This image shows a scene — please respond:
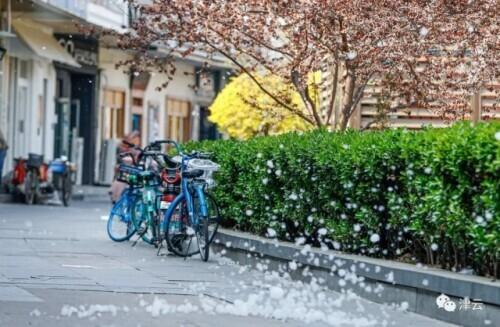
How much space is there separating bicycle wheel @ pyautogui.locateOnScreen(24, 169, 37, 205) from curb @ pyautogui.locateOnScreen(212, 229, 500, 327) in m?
18.1

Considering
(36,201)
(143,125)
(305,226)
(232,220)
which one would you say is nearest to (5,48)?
(36,201)

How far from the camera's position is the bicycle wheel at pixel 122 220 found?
64.0 feet

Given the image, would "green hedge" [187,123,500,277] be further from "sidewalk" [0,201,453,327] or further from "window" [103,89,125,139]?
"window" [103,89,125,139]

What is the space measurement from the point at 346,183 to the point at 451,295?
2.55 metres

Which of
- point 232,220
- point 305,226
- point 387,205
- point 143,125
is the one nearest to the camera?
point 387,205

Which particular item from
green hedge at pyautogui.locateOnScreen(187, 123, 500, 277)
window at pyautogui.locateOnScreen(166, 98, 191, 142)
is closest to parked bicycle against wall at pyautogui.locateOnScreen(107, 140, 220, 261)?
green hedge at pyautogui.locateOnScreen(187, 123, 500, 277)

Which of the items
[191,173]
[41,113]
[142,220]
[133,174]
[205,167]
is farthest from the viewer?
[41,113]

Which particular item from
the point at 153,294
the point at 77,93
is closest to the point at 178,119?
the point at 77,93

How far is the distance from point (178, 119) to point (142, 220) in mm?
38223

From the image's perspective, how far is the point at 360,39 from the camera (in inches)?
709

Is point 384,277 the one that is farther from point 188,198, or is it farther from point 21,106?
point 21,106

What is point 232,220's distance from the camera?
17781 mm

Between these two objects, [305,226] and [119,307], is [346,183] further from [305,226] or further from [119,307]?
[119,307]

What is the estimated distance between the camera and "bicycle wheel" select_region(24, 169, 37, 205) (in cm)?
3425
